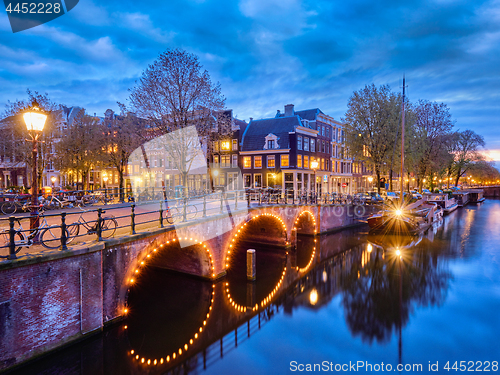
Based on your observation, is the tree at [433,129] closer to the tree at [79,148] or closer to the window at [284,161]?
the window at [284,161]

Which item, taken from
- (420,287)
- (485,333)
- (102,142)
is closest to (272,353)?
(485,333)

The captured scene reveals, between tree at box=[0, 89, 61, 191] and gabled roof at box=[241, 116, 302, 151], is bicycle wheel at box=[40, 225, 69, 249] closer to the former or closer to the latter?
tree at box=[0, 89, 61, 191]

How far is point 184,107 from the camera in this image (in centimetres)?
2012

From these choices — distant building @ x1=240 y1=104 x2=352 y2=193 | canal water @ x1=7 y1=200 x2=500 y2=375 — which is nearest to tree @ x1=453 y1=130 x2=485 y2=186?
distant building @ x1=240 y1=104 x2=352 y2=193

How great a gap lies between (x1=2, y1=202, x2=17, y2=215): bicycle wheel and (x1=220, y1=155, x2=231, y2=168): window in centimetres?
2620

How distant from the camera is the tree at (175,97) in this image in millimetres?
19609

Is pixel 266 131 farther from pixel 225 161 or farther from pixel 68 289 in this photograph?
pixel 68 289

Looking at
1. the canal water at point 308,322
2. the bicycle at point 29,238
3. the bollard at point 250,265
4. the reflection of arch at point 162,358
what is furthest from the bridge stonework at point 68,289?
the bollard at point 250,265

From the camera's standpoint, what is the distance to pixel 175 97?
1995 cm

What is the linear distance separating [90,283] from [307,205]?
1884 cm

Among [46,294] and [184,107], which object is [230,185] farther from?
[46,294]

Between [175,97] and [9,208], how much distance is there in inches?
482

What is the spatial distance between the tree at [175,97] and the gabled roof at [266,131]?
1856cm

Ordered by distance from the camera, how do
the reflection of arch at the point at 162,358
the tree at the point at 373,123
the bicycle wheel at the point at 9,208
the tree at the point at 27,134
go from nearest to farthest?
the reflection of arch at the point at 162,358
the bicycle wheel at the point at 9,208
the tree at the point at 27,134
the tree at the point at 373,123
